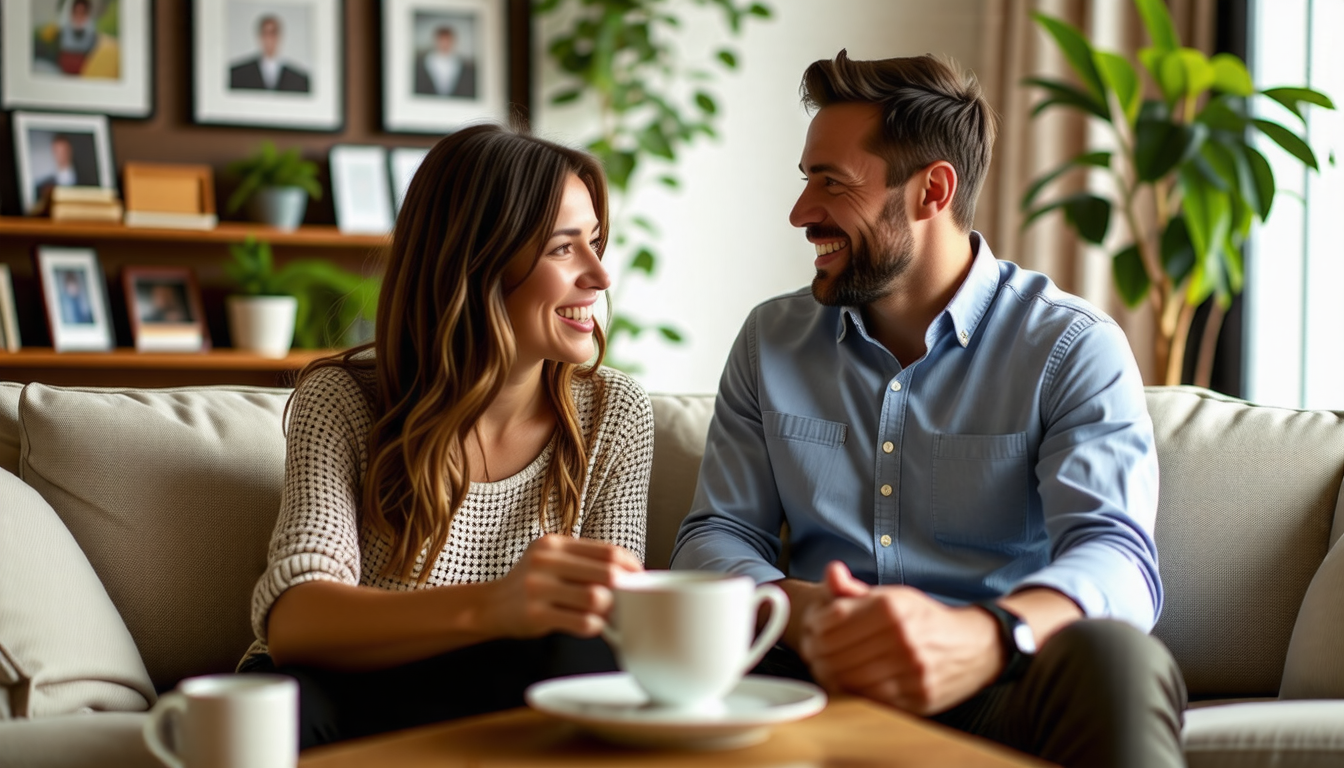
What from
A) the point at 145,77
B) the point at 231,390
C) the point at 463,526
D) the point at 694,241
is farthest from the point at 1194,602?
the point at 145,77

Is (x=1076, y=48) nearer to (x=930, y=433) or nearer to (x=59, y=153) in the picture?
(x=930, y=433)

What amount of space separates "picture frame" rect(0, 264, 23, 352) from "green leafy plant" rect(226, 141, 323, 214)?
648mm

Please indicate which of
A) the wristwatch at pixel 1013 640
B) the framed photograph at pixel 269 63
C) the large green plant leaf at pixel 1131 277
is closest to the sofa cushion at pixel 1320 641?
the wristwatch at pixel 1013 640

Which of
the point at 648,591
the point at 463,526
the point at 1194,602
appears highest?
the point at 648,591

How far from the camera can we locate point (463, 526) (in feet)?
5.32

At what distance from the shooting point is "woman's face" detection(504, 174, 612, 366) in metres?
1.65

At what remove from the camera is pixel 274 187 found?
3.94 meters

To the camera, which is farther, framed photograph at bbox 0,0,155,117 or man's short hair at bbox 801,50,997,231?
framed photograph at bbox 0,0,155,117

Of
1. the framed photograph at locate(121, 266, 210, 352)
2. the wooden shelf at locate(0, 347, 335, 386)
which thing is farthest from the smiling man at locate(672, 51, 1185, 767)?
the framed photograph at locate(121, 266, 210, 352)

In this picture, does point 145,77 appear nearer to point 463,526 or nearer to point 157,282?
point 157,282

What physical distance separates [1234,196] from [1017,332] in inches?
61.2

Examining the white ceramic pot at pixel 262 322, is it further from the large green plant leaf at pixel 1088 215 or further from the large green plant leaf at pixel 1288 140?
the large green plant leaf at pixel 1288 140

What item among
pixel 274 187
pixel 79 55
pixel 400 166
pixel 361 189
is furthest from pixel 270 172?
pixel 79 55

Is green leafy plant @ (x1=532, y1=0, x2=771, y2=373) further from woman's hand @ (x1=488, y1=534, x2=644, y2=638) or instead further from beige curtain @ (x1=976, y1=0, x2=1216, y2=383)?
woman's hand @ (x1=488, y1=534, x2=644, y2=638)
